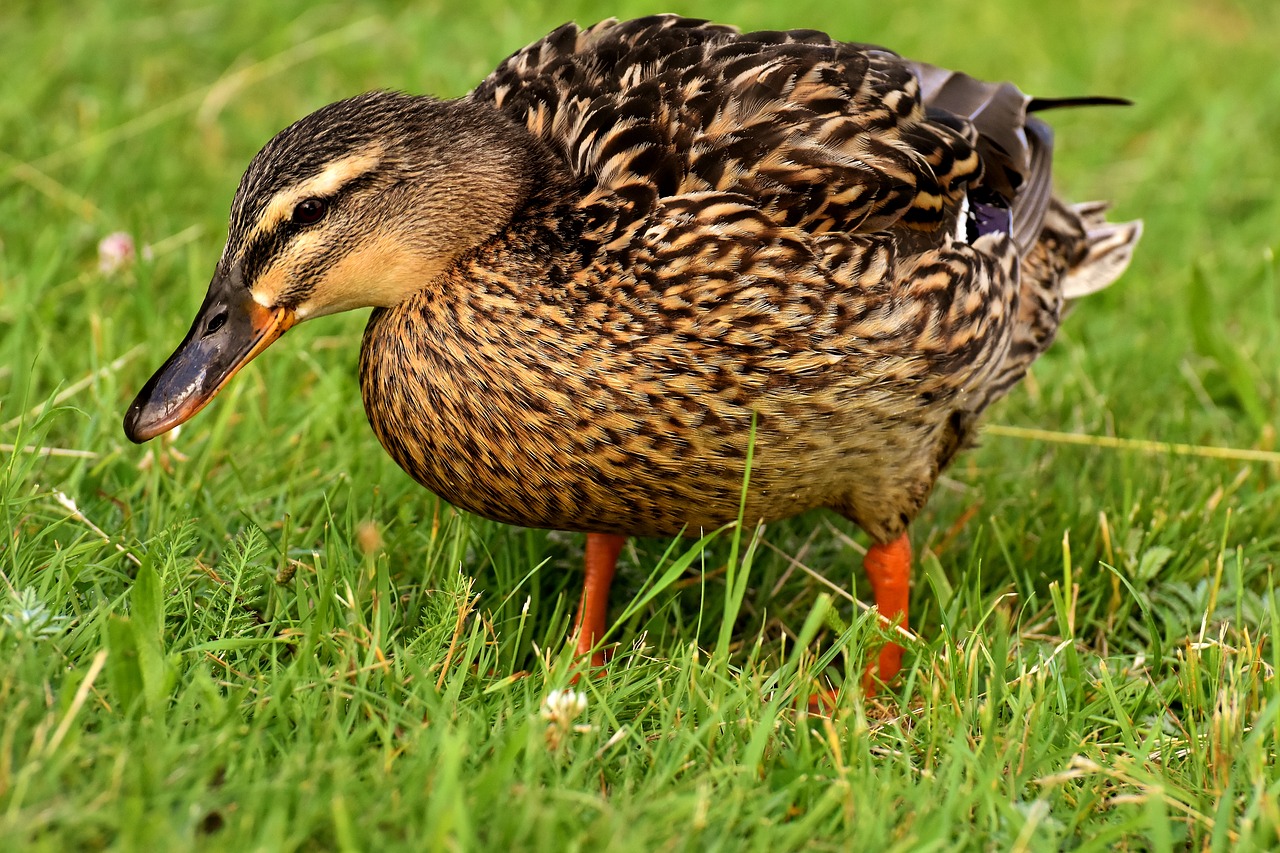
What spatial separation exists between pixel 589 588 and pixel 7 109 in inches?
120

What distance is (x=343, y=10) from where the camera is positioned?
6480 mm

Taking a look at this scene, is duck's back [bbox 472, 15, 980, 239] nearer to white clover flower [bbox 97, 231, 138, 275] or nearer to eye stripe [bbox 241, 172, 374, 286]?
eye stripe [bbox 241, 172, 374, 286]

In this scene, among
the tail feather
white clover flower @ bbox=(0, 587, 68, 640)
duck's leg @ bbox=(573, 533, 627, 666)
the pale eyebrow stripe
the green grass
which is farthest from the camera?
the tail feather

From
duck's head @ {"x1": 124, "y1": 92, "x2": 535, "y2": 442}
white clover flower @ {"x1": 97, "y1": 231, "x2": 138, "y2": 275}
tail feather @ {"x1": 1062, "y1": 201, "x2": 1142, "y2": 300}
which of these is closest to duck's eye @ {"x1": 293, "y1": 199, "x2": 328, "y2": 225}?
duck's head @ {"x1": 124, "y1": 92, "x2": 535, "y2": 442}

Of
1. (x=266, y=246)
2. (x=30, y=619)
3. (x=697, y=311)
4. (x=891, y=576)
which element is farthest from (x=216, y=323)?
(x=891, y=576)

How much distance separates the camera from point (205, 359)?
3.05 metres

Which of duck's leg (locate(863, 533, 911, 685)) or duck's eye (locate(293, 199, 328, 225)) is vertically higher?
duck's eye (locate(293, 199, 328, 225))

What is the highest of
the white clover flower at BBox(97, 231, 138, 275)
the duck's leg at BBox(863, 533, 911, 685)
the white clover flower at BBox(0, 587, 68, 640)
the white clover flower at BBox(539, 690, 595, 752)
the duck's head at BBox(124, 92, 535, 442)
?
the duck's head at BBox(124, 92, 535, 442)

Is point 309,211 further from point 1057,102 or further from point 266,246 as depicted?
point 1057,102

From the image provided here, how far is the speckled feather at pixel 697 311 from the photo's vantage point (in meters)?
3.03

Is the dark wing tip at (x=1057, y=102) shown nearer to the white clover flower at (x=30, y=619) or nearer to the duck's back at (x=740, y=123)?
the duck's back at (x=740, y=123)

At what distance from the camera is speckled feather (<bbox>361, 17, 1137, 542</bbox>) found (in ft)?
9.93

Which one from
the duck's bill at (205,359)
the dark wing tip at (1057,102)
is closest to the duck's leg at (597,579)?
the duck's bill at (205,359)

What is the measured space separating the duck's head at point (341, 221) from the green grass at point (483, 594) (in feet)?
1.21
